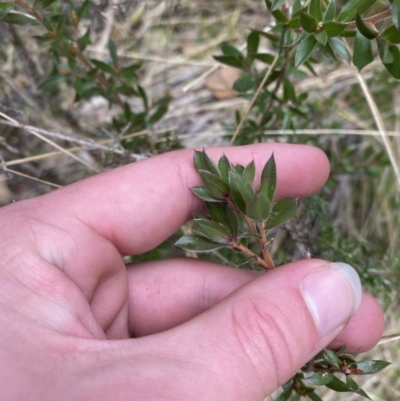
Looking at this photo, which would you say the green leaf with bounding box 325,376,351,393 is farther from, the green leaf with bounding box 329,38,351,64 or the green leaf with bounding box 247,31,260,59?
the green leaf with bounding box 247,31,260,59

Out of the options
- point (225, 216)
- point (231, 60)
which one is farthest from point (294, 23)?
point (225, 216)

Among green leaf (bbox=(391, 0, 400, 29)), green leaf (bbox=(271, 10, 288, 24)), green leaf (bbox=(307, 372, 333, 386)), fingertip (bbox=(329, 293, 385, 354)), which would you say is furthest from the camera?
fingertip (bbox=(329, 293, 385, 354))

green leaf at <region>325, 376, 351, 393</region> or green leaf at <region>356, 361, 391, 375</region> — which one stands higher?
green leaf at <region>356, 361, 391, 375</region>

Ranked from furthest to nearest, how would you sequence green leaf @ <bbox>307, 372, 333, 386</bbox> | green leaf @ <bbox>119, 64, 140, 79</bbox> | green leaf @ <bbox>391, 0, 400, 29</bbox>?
green leaf @ <bbox>119, 64, 140, 79</bbox>, green leaf @ <bbox>307, 372, 333, 386</bbox>, green leaf @ <bbox>391, 0, 400, 29</bbox>

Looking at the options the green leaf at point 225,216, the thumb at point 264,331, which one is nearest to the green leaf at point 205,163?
the green leaf at point 225,216

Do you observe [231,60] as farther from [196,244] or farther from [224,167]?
[196,244]

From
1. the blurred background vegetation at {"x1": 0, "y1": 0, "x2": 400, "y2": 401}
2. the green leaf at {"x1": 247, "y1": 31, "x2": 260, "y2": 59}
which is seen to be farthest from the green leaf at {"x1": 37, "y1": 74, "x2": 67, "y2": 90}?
the green leaf at {"x1": 247, "y1": 31, "x2": 260, "y2": 59}
